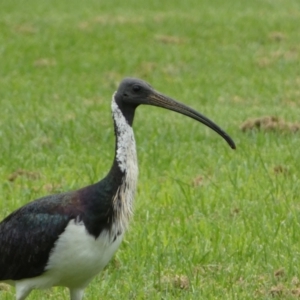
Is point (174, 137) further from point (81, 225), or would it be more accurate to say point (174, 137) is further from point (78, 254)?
point (78, 254)

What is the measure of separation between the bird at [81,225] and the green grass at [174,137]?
0.84 meters

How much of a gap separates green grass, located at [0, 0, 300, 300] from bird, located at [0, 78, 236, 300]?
33.0 inches

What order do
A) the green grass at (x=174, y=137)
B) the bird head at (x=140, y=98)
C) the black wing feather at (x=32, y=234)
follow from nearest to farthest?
→ the black wing feather at (x=32, y=234)
the bird head at (x=140, y=98)
the green grass at (x=174, y=137)

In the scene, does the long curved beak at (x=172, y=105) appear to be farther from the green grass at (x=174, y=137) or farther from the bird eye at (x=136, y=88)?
the green grass at (x=174, y=137)

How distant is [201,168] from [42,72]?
654 centimetres

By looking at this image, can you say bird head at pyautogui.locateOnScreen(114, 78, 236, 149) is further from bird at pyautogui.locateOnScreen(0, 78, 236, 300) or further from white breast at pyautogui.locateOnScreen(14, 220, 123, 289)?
white breast at pyautogui.locateOnScreen(14, 220, 123, 289)

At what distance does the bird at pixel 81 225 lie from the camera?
5781mm

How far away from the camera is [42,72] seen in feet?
52.4

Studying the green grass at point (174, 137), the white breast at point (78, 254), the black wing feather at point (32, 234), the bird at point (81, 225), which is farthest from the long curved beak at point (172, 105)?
the green grass at point (174, 137)

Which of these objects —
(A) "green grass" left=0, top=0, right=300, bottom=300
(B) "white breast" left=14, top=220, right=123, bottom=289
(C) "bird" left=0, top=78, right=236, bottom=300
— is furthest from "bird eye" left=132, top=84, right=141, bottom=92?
(A) "green grass" left=0, top=0, right=300, bottom=300

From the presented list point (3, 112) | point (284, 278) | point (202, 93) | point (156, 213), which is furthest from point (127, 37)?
point (284, 278)

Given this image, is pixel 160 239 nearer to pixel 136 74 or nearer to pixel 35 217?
pixel 35 217

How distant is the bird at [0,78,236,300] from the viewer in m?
5.78

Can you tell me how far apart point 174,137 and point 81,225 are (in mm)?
5499
